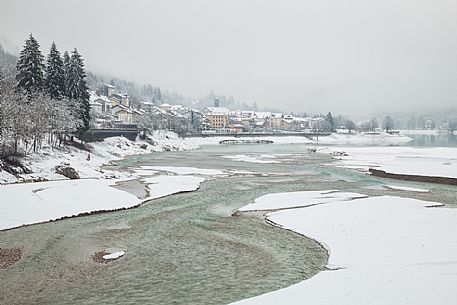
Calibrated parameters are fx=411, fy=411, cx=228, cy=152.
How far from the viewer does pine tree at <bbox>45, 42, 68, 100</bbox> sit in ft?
216

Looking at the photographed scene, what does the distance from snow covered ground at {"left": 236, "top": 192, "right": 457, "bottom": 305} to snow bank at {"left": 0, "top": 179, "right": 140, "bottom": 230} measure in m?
12.0

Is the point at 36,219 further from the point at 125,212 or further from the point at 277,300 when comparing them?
the point at 277,300

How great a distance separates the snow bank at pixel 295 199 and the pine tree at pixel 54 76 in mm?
46376

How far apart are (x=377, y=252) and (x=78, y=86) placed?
6303cm

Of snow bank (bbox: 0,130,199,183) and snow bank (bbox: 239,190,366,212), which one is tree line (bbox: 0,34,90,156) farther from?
snow bank (bbox: 239,190,366,212)

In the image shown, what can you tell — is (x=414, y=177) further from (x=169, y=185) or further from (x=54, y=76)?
(x=54, y=76)

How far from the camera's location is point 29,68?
59250 millimetres

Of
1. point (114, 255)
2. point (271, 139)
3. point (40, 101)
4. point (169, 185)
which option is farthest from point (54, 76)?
point (271, 139)

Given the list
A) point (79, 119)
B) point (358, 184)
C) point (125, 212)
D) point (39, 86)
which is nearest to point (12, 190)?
point (125, 212)

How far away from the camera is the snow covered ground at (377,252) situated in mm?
12477

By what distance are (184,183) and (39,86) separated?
33.5 metres

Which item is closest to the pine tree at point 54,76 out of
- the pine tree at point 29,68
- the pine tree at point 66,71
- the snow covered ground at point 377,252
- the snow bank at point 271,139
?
the pine tree at point 66,71

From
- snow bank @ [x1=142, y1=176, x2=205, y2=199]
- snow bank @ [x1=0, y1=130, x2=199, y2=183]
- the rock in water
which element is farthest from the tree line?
snow bank @ [x1=142, y1=176, x2=205, y2=199]

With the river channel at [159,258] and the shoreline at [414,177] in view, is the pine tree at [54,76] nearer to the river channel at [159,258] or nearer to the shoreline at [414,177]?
the river channel at [159,258]
